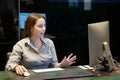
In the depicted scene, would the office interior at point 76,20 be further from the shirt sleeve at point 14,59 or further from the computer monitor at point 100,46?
the computer monitor at point 100,46

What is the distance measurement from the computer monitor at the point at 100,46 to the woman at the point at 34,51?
217 mm

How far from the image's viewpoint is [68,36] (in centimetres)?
582

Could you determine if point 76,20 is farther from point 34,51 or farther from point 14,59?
point 14,59

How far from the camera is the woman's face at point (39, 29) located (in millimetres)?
Answer: 2776

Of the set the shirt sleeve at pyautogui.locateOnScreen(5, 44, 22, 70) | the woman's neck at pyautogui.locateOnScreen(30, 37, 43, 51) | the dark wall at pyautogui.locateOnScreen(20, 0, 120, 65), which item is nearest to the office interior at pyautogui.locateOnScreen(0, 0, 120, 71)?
the dark wall at pyautogui.locateOnScreen(20, 0, 120, 65)

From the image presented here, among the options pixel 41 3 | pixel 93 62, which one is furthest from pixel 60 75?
pixel 41 3

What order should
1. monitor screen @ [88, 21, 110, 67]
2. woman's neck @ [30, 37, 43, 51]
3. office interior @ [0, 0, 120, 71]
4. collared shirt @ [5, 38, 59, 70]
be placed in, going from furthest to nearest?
office interior @ [0, 0, 120, 71] < woman's neck @ [30, 37, 43, 51] < collared shirt @ [5, 38, 59, 70] < monitor screen @ [88, 21, 110, 67]

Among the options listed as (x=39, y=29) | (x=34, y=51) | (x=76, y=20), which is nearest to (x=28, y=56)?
(x=34, y=51)

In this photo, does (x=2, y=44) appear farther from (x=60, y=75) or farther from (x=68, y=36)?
(x=60, y=75)

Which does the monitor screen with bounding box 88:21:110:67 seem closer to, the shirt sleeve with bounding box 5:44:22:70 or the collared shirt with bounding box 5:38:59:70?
the collared shirt with bounding box 5:38:59:70

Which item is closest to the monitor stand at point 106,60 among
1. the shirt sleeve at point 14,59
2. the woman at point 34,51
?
the woman at point 34,51

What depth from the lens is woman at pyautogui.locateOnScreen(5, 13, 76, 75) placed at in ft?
8.91

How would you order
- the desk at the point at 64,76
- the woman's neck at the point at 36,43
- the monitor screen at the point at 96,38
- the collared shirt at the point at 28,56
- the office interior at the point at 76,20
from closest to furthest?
the desk at the point at 64,76
the monitor screen at the point at 96,38
the collared shirt at the point at 28,56
the woman's neck at the point at 36,43
the office interior at the point at 76,20

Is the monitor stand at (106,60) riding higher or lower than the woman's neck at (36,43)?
lower
